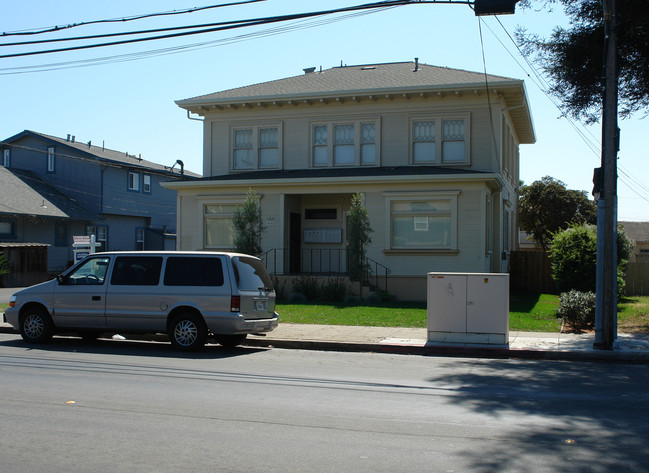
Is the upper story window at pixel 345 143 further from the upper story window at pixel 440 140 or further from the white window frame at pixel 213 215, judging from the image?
the white window frame at pixel 213 215

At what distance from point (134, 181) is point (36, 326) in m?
29.4

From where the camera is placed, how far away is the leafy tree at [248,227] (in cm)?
2166

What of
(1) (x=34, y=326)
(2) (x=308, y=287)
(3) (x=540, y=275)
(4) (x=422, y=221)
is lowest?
(1) (x=34, y=326)

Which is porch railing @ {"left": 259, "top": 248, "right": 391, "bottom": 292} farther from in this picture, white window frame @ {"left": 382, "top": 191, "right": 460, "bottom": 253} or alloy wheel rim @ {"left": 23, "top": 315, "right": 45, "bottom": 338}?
alloy wheel rim @ {"left": 23, "top": 315, "right": 45, "bottom": 338}

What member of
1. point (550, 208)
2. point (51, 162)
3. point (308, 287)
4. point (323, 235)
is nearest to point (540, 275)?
point (323, 235)

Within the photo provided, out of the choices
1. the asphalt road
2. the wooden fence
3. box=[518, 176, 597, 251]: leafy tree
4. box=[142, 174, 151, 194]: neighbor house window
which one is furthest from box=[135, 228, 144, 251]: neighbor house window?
the asphalt road

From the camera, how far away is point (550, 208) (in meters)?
40.7

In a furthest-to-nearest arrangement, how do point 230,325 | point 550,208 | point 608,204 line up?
1. point 550,208
2. point 608,204
3. point 230,325

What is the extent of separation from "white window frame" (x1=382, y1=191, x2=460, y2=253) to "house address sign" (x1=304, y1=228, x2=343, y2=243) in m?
2.59

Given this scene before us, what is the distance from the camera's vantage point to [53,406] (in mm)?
7379

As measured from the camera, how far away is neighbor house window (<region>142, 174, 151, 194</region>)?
41969mm

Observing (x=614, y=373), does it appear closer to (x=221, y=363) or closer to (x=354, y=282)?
(x=221, y=363)

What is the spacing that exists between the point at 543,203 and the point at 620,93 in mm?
25303

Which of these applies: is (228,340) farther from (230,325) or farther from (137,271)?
(137,271)
